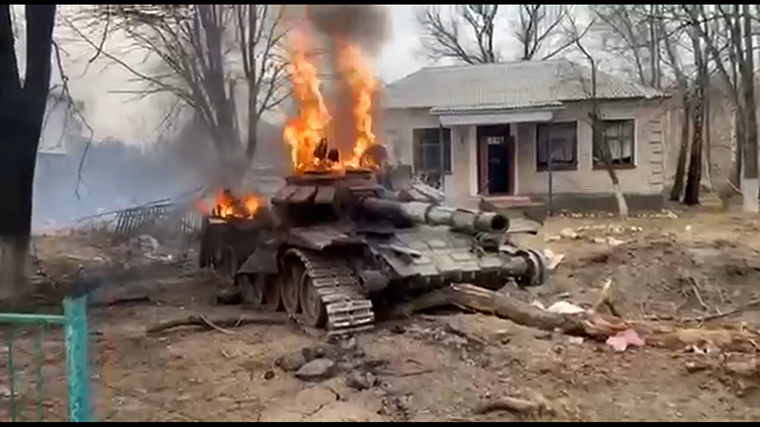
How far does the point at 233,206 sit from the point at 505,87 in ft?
30.0

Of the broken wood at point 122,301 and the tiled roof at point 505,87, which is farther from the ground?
the tiled roof at point 505,87

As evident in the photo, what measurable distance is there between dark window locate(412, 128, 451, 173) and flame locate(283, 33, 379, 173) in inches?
256

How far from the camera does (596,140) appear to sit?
1566cm

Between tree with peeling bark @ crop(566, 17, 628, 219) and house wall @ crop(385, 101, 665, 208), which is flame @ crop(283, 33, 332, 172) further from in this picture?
tree with peeling bark @ crop(566, 17, 628, 219)

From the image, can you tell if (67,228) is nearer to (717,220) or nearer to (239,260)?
(239,260)

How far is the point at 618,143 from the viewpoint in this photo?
15844mm

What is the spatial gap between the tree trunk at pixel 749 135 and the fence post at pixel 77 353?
1265 centimetres

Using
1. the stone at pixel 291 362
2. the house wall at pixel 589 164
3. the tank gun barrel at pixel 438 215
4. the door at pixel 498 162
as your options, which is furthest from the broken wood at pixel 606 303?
the door at pixel 498 162

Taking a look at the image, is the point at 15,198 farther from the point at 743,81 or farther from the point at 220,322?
the point at 743,81

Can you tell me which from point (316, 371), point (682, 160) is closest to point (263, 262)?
point (316, 371)

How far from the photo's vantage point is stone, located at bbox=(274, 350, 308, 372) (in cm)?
499

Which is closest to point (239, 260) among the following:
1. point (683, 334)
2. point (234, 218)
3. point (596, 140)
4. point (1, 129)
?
point (234, 218)

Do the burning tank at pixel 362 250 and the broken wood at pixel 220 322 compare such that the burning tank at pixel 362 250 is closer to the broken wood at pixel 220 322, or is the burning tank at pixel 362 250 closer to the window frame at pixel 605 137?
the broken wood at pixel 220 322

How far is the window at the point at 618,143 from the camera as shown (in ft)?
51.5
